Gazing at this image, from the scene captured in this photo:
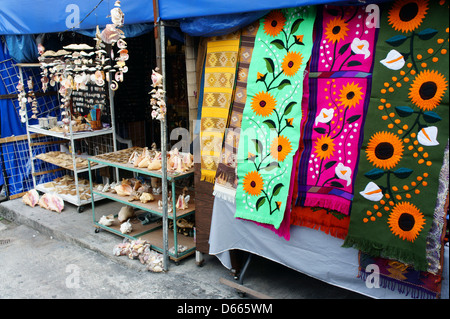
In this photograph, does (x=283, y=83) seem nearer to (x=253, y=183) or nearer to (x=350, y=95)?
(x=350, y=95)

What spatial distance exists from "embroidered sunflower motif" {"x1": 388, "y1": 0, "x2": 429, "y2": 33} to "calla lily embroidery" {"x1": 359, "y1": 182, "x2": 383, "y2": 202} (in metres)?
1.08

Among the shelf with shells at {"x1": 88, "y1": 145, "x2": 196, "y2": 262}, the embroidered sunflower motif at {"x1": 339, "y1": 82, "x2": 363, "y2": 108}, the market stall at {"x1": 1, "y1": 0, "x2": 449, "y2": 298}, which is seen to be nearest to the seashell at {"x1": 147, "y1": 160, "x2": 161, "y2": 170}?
the shelf with shells at {"x1": 88, "y1": 145, "x2": 196, "y2": 262}

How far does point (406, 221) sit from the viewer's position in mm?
2600

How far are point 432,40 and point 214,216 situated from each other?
2417 millimetres

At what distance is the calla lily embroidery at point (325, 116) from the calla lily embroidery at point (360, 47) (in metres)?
0.46

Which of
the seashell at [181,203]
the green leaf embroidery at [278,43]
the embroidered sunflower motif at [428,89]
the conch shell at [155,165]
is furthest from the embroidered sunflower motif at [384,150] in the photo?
the conch shell at [155,165]

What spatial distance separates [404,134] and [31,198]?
229 inches

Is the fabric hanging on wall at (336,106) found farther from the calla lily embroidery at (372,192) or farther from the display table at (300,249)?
the display table at (300,249)

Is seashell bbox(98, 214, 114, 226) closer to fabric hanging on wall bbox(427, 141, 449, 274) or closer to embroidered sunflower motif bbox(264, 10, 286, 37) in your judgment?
embroidered sunflower motif bbox(264, 10, 286, 37)

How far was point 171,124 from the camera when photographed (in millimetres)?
6805

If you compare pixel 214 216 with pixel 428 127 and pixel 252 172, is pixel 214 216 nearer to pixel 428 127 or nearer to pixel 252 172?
pixel 252 172

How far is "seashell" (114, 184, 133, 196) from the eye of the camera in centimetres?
487

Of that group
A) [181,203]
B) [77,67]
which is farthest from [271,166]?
[77,67]
